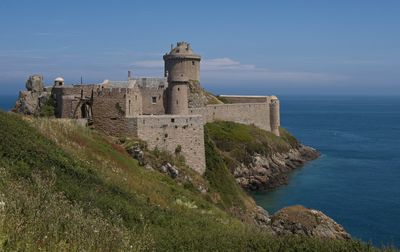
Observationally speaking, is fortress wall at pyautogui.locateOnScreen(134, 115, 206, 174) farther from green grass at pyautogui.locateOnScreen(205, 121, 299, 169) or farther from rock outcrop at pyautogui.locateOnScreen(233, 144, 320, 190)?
green grass at pyautogui.locateOnScreen(205, 121, 299, 169)

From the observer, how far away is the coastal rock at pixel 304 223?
26.5 m

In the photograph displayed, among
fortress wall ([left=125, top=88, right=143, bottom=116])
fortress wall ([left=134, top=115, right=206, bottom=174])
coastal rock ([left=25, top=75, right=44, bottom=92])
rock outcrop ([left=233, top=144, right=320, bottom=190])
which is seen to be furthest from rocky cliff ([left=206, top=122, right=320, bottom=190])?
coastal rock ([left=25, top=75, right=44, bottom=92])

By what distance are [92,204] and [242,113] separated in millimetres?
46808

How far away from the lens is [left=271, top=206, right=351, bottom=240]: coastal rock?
86.8ft

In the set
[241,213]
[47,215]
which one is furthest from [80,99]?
[47,215]

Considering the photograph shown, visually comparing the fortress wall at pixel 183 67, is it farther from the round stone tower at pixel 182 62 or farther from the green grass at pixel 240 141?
the green grass at pixel 240 141

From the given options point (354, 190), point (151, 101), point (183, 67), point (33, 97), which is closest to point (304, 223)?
point (151, 101)

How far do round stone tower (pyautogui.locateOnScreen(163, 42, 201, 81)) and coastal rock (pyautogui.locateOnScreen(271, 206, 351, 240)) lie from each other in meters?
20.0

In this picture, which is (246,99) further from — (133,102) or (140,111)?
(133,102)

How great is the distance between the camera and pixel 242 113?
59.2 metres

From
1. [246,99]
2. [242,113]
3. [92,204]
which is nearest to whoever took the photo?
[92,204]

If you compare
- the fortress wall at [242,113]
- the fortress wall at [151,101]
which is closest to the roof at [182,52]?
the fortress wall at [242,113]

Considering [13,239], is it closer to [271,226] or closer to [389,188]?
[271,226]

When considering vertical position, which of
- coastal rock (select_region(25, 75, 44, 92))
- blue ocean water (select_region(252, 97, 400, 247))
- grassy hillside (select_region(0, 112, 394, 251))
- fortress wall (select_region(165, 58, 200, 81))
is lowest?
blue ocean water (select_region(252, 97, 400, 247))
